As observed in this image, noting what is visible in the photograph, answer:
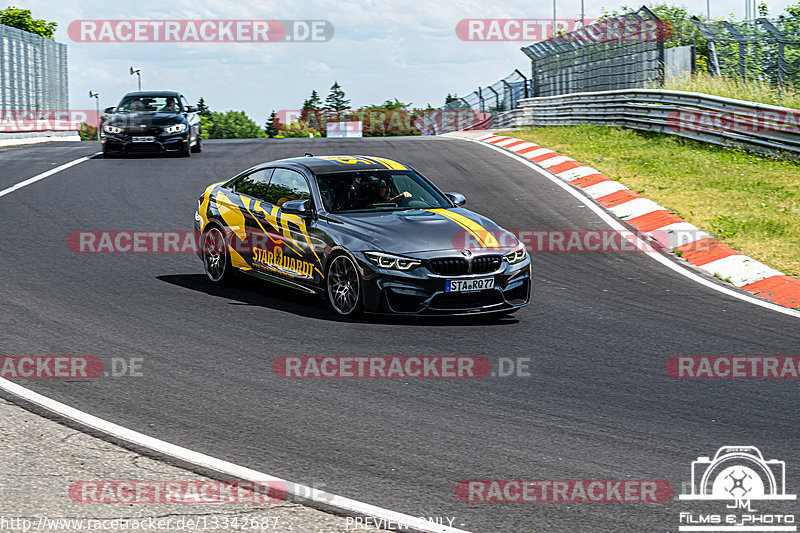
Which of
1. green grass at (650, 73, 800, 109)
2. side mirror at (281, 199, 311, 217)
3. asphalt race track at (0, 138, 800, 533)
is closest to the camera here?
asphalt race track at (0, 138, 800, 533)

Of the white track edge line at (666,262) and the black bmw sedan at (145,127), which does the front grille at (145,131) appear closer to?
the black bmw sedan at (145,127)

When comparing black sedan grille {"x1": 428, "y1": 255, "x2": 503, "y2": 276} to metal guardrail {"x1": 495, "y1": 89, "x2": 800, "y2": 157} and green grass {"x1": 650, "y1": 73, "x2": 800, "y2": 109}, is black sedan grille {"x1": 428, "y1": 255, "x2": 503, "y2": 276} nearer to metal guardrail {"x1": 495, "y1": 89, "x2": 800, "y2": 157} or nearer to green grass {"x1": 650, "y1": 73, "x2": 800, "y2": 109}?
metal guardrail {"x1": 495, "y1": 89, "x2": 800, "y2": 157}

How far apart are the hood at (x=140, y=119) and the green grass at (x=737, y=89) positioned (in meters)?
12.0

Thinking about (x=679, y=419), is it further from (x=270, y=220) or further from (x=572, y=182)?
(x=572, y=182)

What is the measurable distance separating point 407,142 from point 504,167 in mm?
7919

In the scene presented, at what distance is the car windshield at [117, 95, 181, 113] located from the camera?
900 inches

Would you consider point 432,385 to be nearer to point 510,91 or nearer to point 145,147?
point 145,147

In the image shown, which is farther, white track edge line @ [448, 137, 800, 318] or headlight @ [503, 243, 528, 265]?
white track edge line @ [448, 137, 800, 318]

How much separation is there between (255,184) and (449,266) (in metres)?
2.92

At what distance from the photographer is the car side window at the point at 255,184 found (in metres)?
10.6

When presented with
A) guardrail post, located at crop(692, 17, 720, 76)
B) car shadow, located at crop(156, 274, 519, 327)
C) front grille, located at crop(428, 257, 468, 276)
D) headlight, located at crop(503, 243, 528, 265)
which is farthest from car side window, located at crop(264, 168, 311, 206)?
guardrail post, located at crop(692, 17, 720, 76)

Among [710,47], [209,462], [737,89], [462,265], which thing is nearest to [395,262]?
[462,265]

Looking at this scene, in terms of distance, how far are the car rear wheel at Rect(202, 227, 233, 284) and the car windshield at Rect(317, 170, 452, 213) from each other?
1493 millimetres

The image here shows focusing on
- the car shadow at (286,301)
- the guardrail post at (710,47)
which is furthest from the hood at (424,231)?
the guardrail post at (710,47)
